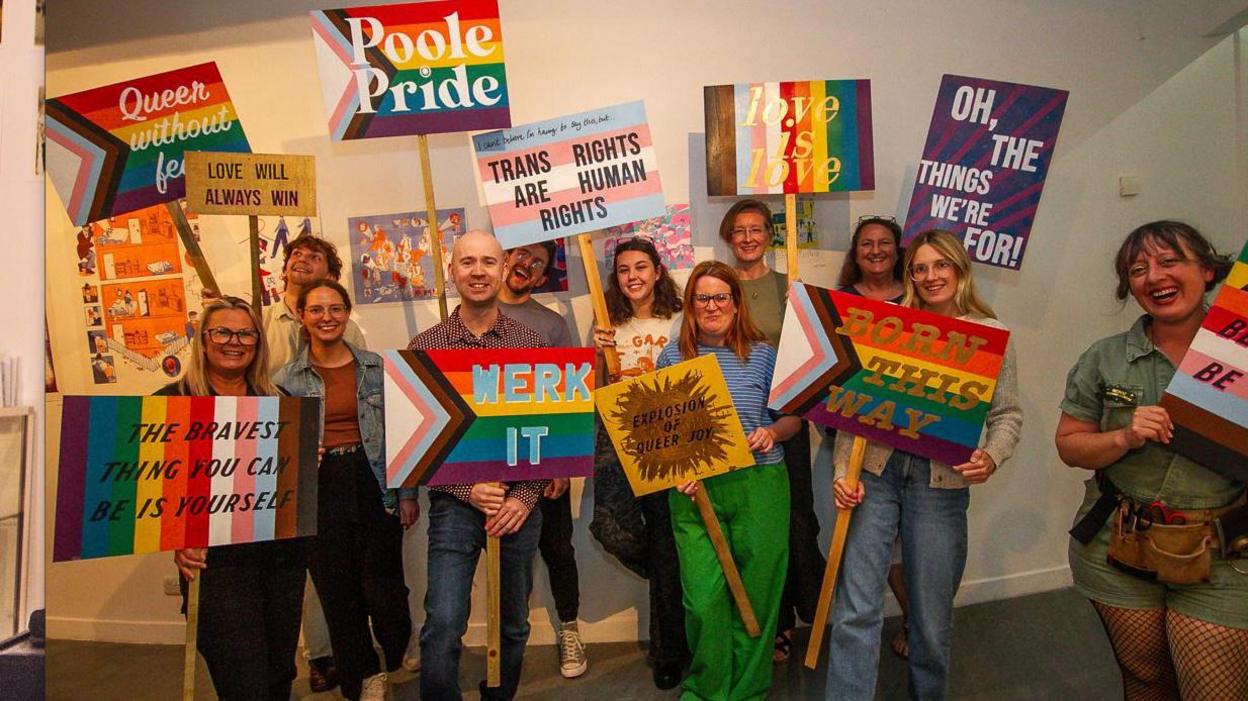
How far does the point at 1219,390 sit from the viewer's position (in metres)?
1.61

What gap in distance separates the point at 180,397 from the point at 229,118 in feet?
3.40

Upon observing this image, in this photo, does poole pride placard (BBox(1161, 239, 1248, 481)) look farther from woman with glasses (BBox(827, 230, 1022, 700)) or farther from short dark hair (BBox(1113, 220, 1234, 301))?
woman with glasses (BBox(827, 230, 1022, 700))

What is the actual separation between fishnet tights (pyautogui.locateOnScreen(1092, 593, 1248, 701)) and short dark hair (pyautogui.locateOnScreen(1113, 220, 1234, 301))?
2.80 ft

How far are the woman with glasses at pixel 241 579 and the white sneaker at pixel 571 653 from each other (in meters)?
0.92

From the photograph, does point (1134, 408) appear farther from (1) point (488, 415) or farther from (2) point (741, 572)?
(1) point (488, 415)

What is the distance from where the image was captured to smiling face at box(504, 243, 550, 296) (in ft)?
8.20

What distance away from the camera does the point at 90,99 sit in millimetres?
2094

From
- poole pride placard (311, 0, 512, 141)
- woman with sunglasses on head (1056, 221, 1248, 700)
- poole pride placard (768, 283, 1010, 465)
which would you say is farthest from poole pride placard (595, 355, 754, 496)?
poole pride placard (311, 0, 512, 141)

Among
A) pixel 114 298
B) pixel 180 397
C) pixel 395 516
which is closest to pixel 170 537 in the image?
pixel 180 397

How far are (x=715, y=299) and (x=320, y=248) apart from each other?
150 centimetres

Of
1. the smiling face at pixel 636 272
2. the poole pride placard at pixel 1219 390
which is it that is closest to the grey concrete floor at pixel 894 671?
the poole pride placard at pixel 1219 390

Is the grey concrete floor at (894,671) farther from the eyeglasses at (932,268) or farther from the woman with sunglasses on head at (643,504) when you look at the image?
the eyeglasses at (932,268)

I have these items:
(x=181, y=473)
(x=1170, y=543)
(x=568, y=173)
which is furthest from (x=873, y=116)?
(x=181, y=473)

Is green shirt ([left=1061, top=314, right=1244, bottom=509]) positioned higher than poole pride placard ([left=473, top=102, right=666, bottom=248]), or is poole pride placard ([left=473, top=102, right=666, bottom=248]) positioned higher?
poole pride placard ([left=473, top=102, right=666, bottom=248])
